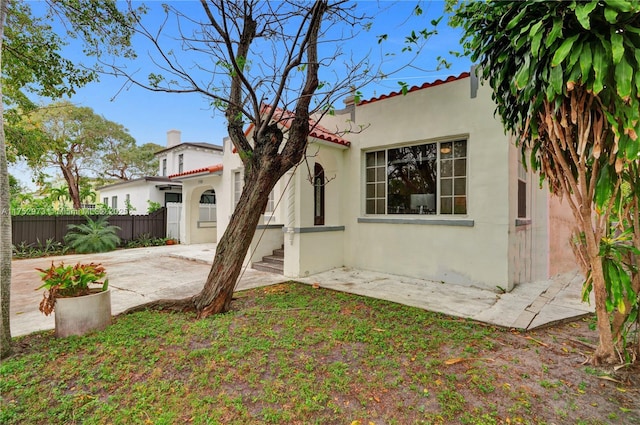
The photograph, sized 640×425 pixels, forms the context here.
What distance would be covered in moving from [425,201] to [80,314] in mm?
6398

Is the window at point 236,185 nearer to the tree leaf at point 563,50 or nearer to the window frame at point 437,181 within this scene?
the window frame at point 437,181

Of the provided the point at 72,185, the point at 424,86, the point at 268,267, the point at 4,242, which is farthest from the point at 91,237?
the point at 424,86

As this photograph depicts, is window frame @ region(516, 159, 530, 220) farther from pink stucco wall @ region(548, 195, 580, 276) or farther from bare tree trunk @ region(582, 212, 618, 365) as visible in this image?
bare tree trunk @ region(582, 212, 618, 365)

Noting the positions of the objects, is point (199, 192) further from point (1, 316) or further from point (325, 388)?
point (325, 388)

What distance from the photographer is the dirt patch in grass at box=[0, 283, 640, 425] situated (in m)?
2.30

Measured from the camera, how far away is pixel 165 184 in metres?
16.0

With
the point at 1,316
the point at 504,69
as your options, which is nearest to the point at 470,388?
the point at 504,69

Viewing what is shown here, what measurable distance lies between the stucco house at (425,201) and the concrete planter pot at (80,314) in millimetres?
3677

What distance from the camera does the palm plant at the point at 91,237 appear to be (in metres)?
10.8

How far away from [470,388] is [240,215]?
3.50 m

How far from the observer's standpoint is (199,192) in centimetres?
1315

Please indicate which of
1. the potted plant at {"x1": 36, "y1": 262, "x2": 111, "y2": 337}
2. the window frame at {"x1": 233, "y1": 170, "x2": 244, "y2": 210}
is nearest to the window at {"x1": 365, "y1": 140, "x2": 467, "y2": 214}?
the window frame at {"x1": 233, "y1": 170, "x2": 244, "y2": 210}

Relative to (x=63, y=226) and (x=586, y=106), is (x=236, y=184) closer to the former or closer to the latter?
(x=63, y=226)

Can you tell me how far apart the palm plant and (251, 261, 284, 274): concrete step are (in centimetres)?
722
